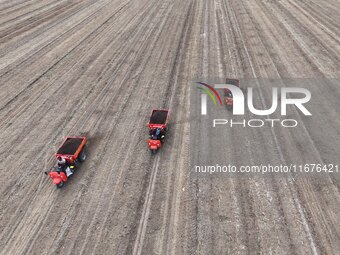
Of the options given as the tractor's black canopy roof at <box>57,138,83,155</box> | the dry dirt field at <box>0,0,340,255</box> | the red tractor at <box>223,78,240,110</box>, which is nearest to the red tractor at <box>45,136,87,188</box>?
the tractor's black canopy roof at <box>57,138,83,155</box>

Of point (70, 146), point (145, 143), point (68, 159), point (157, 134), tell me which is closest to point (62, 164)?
point (68, 159)

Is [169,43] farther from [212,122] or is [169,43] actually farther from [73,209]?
[73,209]

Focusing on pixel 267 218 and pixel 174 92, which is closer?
pixel 267 218

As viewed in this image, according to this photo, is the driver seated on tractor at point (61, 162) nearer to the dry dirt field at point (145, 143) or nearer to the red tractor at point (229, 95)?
the dry dirt field at point (145, 143)

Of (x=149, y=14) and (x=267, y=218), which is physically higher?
Result: (x=149, y=14)

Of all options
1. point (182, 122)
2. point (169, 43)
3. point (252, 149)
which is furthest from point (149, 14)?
point (252, 149)

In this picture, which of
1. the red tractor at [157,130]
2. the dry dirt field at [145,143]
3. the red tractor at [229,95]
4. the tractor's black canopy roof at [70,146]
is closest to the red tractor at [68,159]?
the tractor's black canopy roof at [70,146]
